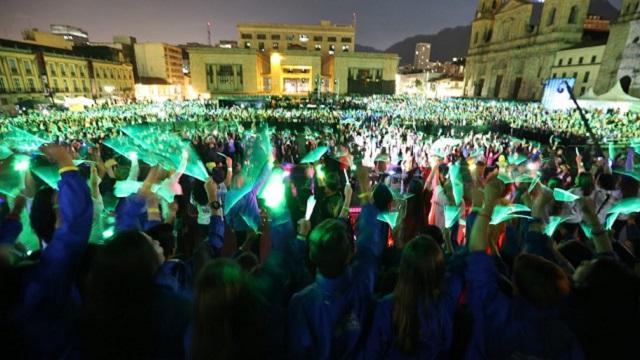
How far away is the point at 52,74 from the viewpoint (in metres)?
51.7

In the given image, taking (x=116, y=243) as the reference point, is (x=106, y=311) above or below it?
below

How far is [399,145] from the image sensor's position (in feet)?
Answer: 49.8

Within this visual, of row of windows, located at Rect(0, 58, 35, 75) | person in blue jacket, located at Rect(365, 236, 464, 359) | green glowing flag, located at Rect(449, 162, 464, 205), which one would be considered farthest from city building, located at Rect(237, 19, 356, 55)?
person in blue jacket, located at Rect(365, 236, 464, 359)

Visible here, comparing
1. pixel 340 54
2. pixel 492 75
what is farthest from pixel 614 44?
pixel 340 54

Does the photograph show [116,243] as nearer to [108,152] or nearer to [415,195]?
[415,195]

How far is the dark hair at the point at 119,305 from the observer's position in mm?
1613

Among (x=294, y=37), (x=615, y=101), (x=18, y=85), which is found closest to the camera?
(x=615, y=101)

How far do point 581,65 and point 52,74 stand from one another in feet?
264

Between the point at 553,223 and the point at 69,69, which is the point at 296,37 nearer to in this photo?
the point at 69,69

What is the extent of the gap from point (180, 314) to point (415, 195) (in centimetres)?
356

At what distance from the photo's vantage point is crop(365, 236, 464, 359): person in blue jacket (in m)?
1.79

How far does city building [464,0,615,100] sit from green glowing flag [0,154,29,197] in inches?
2378

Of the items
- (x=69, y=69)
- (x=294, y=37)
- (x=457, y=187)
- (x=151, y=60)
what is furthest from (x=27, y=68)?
(x=457, y=187)

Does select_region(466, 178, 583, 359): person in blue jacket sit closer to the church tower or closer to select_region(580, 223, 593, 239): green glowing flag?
select_region(580, 223, 593, 239): green glowing flag
